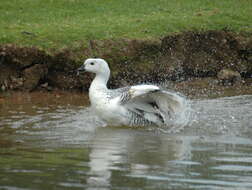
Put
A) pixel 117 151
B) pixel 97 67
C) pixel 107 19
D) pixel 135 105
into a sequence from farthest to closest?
pixel 107 19, pixel 97 67, pixel 135 105, pixel 117 151

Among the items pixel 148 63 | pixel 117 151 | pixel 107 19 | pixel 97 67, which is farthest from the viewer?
pixel 107 19

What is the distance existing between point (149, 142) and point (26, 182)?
2.52 metres

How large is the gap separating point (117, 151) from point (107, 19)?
656cm

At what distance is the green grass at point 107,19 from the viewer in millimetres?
12477

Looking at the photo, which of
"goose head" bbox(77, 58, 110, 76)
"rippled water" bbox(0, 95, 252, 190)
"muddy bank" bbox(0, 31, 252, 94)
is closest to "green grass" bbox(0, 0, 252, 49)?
"muddy bank" bbox(0, 31, 252, 94)

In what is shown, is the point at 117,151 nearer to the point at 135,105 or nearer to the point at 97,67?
the point at 135,105

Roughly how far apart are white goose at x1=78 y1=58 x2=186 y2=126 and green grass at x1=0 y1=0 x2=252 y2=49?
261 cm

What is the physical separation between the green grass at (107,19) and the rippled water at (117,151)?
1777 millimetres

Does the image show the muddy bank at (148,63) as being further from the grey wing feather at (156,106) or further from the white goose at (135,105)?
the grey wing feather at (156,106)

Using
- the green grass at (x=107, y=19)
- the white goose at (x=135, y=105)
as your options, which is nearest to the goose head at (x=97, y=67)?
the white goose at (x=135, y=105)

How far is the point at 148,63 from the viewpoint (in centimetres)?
1266

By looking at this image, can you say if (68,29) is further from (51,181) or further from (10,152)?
(51,181)

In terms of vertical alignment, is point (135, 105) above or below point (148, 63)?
below

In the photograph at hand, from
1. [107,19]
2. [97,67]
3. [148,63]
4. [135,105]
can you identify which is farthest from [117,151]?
[107,19]
